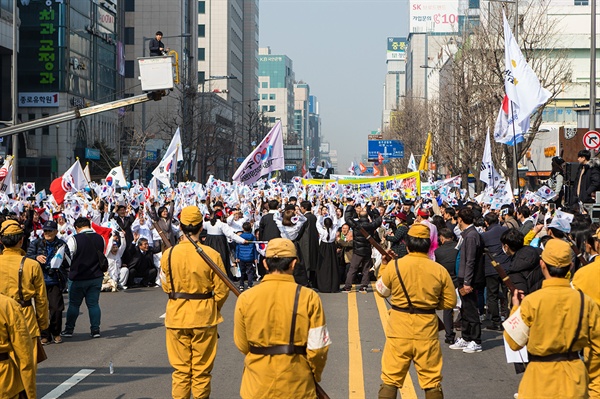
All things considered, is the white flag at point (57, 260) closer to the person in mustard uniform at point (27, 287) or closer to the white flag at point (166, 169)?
the person in mustard uniform at point (27, 287)

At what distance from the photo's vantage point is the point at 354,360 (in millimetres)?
10328

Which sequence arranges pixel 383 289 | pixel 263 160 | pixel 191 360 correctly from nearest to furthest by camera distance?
pixel 383 289, pixel 191 360, pixel 263 160

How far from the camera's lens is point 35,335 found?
662cm

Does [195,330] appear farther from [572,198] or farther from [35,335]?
[572,198]

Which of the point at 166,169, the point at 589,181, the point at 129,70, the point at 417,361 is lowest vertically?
the point at 417,361

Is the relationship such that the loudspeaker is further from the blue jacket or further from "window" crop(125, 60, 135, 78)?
"window" crop(125, 60, 135, 78)

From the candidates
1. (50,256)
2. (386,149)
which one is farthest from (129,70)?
(50,256)

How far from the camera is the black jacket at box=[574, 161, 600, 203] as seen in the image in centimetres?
1427

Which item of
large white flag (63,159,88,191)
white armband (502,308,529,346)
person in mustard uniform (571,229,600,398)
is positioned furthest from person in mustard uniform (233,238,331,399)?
large white flag (63,159,88,191)

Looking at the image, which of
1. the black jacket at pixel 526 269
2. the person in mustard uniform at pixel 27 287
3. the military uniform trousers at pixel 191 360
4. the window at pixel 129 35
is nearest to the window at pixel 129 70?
the window at pixel 129 35

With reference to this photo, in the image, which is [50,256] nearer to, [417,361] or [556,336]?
[417,361]

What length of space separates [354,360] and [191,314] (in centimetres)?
339

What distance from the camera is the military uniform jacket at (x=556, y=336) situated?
5.60m

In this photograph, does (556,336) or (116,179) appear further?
(116,179)
